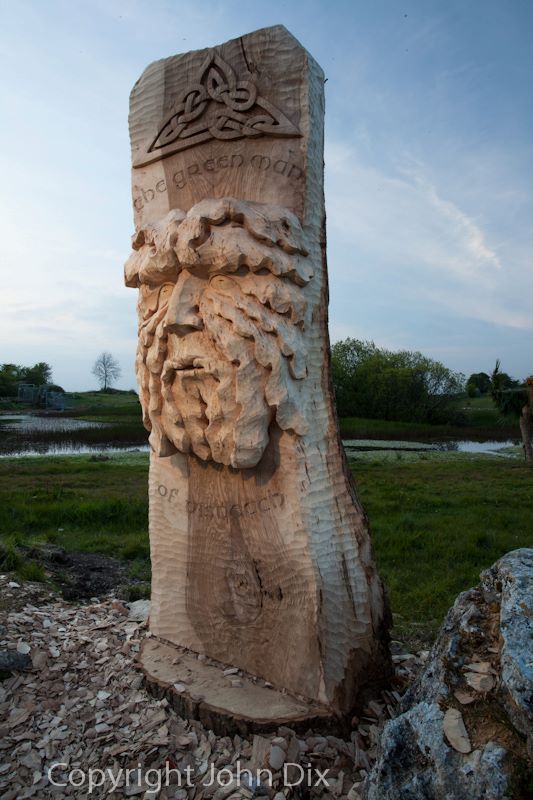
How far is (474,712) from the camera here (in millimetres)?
1835

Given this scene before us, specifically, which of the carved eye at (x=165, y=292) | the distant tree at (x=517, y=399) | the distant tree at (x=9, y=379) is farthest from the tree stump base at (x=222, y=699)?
the distant tree at (x=9, y=379)

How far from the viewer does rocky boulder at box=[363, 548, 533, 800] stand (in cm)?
163

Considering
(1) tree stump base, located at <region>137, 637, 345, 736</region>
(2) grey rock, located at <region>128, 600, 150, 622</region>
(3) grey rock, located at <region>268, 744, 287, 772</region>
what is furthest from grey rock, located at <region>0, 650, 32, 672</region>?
(3) grey rock, located at <region>268, 744, 287, 772</region>

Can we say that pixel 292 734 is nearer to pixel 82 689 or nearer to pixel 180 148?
pixel 82 689

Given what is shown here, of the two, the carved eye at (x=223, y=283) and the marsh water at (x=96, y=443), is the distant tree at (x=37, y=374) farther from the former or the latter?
the carved eye at (x=223, y=283)

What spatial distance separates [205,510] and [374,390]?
35591 millimetres

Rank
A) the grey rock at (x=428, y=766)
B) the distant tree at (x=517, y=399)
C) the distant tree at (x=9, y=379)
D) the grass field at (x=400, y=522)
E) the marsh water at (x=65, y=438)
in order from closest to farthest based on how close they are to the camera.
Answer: the grey rock at (x=428, y=766) → the grass field at (x=400, y=522) → the distant tree at (x=517, y=399) → the marsh water at (x=65, y=438) → the distant tree at (x=9, y=379)

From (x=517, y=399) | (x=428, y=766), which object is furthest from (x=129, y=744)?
(x=517, y=399)

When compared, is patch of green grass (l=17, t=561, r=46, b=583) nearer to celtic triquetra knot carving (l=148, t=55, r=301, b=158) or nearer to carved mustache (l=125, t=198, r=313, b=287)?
carved mustache (l=125, t=198, r=313, b=287)

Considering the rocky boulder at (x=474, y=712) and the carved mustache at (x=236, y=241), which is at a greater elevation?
the carved mustache at (x=236, y=241)

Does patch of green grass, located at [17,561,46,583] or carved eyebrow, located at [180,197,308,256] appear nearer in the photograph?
carved eyebrow, located at [180,197,308,256]

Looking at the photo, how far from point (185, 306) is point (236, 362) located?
442mm

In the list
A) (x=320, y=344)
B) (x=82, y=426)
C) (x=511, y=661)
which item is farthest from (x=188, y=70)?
(x=82, y=426)

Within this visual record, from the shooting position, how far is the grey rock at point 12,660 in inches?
132
